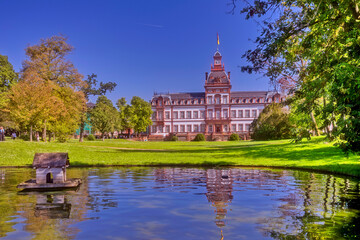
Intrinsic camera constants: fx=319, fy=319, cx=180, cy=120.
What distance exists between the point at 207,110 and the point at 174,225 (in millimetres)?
80816

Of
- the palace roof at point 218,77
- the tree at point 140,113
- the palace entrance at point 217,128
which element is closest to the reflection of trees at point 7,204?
the tree at point 140,113

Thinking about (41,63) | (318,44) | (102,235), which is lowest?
(102,235)

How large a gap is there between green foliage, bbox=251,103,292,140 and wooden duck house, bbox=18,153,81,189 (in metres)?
39.2

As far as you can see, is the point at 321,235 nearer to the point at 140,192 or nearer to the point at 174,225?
the point at 174,225

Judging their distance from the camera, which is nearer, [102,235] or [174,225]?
[102,235]

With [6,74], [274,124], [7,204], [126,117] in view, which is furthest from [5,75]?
[7,204]

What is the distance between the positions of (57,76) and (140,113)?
118ft

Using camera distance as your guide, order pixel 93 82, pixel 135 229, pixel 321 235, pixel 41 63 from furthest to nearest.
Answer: pixel 93 82 → pixel 41 63 → pixel 135 229 → pixel 321 235

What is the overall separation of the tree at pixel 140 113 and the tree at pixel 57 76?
108 ft

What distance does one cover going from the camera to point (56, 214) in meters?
7.00

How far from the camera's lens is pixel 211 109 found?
86.5 meters

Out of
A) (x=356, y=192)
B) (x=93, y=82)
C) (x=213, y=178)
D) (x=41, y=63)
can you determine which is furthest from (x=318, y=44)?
(x=93, y=82)

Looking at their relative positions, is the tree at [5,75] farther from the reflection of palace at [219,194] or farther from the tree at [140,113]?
the reflection of palace at [219,194]

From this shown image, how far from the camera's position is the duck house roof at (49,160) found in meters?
10.4
